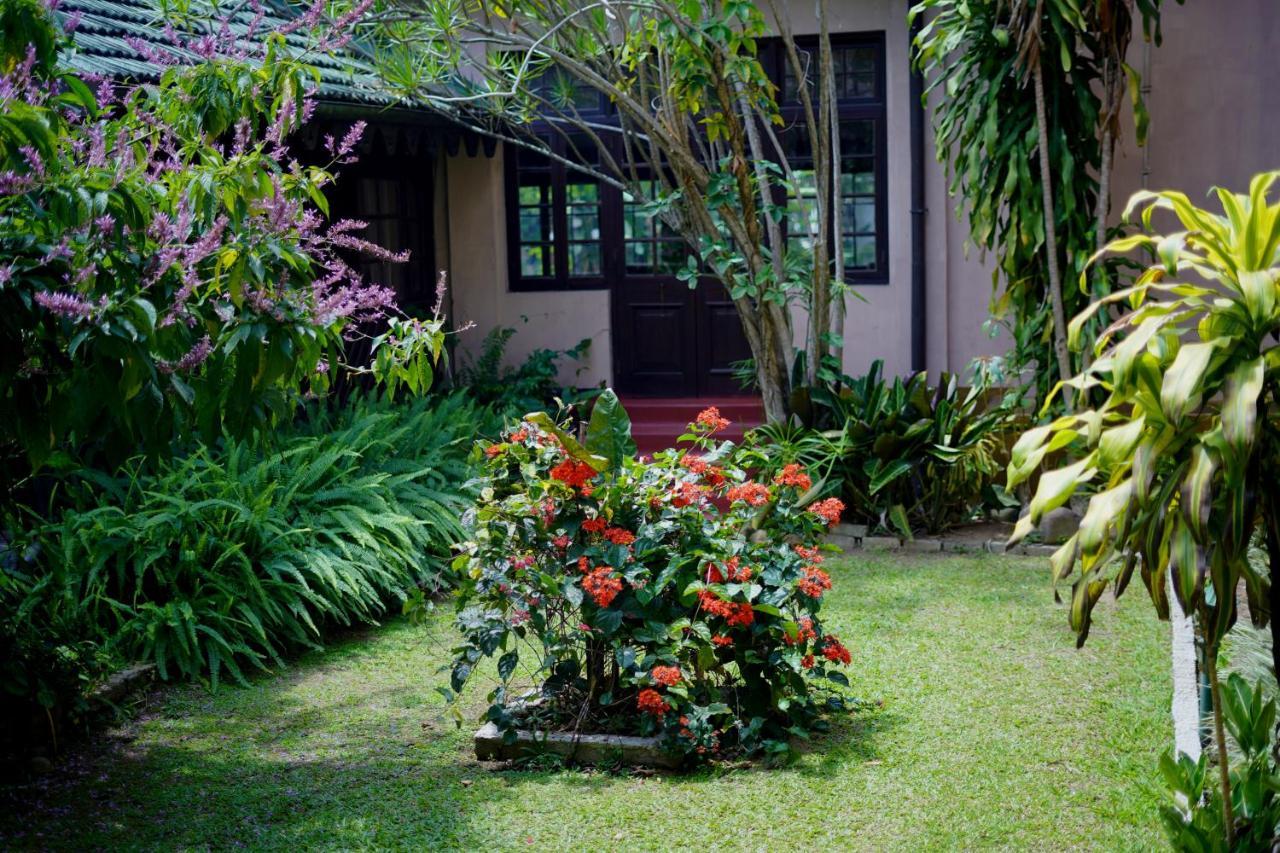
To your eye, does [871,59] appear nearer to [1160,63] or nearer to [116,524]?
[1160,63]

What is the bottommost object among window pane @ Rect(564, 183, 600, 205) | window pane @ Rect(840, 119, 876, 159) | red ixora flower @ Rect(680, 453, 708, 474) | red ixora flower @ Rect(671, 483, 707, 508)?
red ixora flower @ Rect(671, 483, 707, 508)

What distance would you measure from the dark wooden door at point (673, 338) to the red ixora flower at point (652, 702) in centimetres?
→ 694

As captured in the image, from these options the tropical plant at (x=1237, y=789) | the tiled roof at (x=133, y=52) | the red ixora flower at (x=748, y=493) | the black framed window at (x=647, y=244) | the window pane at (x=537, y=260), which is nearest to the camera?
the tropical plant at (x=1237, y=789)

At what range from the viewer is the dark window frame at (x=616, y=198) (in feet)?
36.1

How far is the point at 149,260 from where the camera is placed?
3.67 metres

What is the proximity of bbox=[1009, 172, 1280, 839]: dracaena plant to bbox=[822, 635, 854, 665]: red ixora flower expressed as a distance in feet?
5.67

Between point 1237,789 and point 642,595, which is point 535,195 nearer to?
point 642,595

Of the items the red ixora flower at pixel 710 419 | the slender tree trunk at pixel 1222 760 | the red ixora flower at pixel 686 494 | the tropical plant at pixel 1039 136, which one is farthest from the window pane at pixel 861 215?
the slender tree trunk at pixel 1222 760

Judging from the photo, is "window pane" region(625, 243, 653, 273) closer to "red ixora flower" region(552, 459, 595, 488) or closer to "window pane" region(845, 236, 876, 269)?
"window pane" region(845, 236, 876, 269)

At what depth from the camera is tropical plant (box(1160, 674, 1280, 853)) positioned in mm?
3467

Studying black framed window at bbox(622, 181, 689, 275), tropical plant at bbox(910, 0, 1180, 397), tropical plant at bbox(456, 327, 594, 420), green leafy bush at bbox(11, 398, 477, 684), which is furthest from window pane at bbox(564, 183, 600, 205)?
green leafy bush at bbox(11, 398, 477, 684)

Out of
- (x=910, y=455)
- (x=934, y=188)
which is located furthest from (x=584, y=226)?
(x=910, y=455)

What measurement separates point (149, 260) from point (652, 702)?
2.25 meters

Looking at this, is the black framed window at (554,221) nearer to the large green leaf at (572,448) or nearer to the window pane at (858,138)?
the window pane at (858,138)
